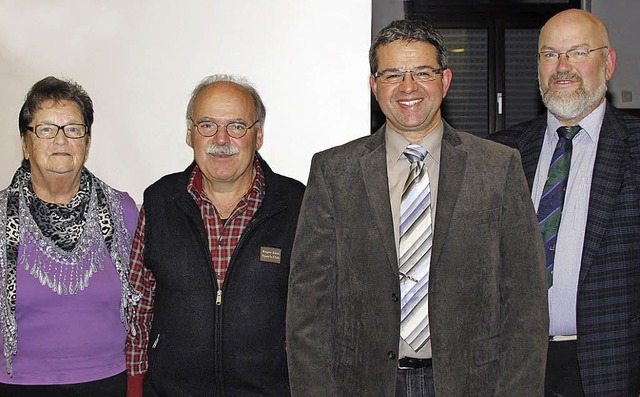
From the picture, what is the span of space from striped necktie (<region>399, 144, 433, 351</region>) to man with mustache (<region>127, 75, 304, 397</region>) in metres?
0.47

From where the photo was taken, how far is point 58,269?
270 cm

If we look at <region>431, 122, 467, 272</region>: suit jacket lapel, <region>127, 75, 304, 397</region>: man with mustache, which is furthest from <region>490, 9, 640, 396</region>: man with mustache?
<region>127, 75, 304, 397</region>: man with mustache

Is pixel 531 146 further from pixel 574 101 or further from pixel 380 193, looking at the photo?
pixel 380 193

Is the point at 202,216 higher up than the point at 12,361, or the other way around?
the point at 202,216

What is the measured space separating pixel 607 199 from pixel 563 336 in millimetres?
500

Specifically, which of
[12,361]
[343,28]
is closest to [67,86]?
[12,361]

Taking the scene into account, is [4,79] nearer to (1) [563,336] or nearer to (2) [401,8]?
(1) [563,336]

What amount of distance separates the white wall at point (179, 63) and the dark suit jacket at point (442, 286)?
4.25ft

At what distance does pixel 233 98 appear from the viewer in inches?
104

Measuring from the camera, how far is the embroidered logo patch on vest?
2.57 meters

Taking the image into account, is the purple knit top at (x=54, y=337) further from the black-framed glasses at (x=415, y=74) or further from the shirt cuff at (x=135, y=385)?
the black-framed glasses at (x=415, y=74)

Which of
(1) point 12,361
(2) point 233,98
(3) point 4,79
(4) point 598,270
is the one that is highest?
(3) point 4,79

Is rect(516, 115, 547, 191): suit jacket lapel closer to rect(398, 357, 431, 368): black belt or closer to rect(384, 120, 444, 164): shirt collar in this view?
rect(384, 120, 444, 164): shirt collar

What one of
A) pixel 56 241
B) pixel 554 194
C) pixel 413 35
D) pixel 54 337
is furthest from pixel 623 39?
pixel 54 337
